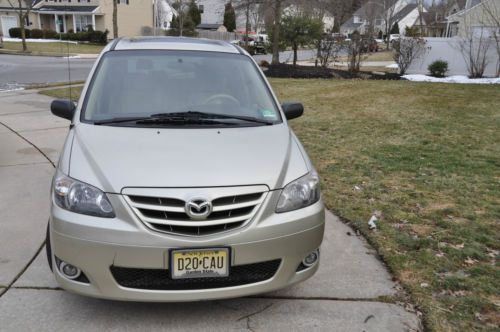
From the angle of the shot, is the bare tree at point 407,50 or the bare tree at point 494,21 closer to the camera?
the bare tree at point 494,21

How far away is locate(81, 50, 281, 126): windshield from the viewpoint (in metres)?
3.73

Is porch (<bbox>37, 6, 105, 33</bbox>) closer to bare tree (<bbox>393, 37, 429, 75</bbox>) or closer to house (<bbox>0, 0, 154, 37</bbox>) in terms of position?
house (<bbox>0, 0, 154, 37</bbox>)

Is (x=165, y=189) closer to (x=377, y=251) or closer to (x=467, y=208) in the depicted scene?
(x=377, y=251)

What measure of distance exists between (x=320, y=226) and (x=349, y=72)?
1606 cm

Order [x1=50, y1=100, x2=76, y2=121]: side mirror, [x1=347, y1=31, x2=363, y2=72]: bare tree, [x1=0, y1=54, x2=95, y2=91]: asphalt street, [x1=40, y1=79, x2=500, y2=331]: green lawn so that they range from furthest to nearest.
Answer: [x1=347, y1=31, x2=363, y2=72]: bare tree < [x1=0, y1=54, x2=95, y2=91]: asphalt street < [x1=50, y1=100, x2=76, y2=121]: side mirror < [x1=40, y1=79, x2=500, y2=331]: green lawn

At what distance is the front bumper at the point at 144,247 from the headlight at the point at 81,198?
0.04 meters

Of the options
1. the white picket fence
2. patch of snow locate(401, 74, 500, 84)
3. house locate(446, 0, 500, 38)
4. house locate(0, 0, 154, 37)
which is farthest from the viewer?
house locate(0, 0, 154, 37)

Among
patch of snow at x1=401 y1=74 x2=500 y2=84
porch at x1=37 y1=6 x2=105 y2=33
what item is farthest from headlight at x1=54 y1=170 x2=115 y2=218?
porch at x1=37 y1=6 x2=105 y2=33

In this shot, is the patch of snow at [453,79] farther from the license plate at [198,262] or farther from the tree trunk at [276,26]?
the license plate at [198,262]

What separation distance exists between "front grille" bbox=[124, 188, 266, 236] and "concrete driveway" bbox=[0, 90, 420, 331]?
2.27 ft

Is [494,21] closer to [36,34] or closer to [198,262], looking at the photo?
[198,262]

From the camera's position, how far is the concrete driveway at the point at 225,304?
304 cm

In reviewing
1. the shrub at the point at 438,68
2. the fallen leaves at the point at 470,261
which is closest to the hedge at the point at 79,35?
the shrub at the point at 438,68

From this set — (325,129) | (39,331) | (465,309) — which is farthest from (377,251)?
(325,129)
